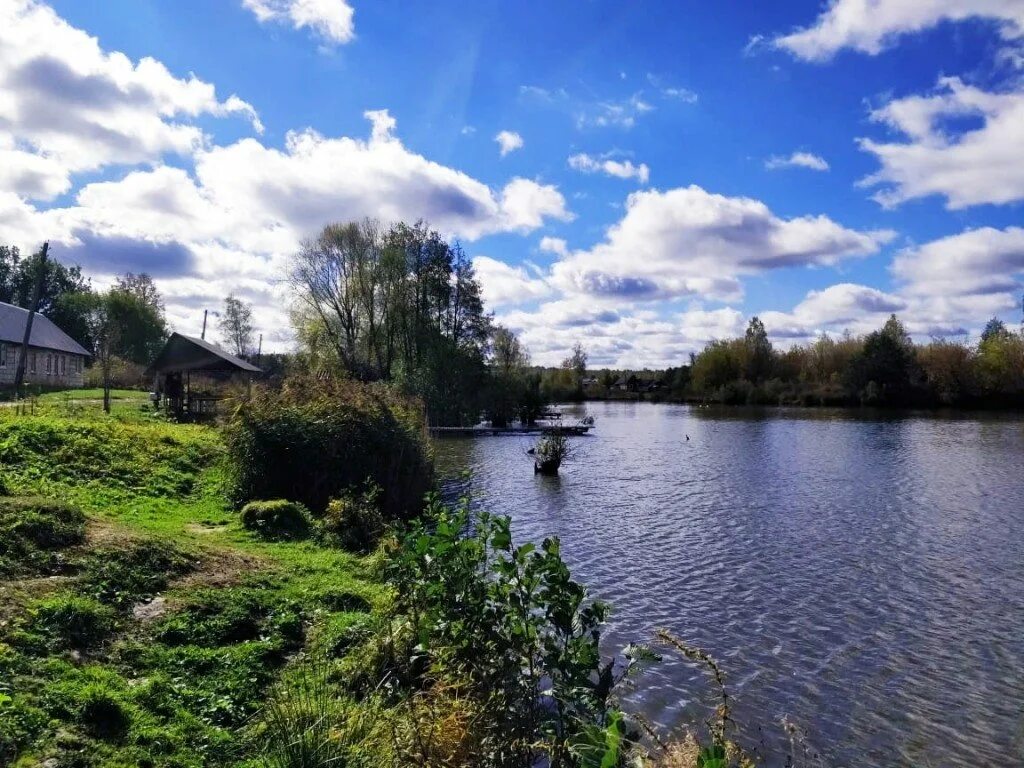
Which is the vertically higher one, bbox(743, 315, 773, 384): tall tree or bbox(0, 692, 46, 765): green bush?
bbox(743, 315, 773, 384): tall tree

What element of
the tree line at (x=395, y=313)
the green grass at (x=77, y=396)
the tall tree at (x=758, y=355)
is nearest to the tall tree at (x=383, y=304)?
the tree line at (x=395, y=313)

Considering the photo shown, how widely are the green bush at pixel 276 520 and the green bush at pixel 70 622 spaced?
5938mm

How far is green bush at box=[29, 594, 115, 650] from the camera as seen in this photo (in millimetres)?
6055

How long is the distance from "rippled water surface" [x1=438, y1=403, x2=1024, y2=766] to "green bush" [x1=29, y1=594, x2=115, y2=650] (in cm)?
536

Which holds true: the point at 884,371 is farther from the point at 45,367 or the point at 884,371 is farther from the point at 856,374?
the point at 45,367

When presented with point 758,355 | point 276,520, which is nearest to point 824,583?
point 276,520

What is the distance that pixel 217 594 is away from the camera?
8070 millimetres

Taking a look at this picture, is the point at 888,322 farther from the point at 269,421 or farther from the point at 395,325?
the point at 269,421

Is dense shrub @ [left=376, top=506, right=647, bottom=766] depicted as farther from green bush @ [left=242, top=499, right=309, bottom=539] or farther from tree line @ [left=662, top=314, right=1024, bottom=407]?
tree line @ [left=662, top=314, right=1024, bottom=407]

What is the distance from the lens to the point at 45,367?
51188 mm

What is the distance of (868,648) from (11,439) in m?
16.1

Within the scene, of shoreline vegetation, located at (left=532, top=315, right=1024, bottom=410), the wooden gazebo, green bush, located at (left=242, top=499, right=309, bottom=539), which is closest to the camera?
green bush, located at (left=242, top=499, right=309, bottom=539)

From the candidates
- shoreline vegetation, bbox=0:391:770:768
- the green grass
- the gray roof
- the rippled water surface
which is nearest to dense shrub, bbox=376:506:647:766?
shoreline vegetation, bbox=0:391:770:768

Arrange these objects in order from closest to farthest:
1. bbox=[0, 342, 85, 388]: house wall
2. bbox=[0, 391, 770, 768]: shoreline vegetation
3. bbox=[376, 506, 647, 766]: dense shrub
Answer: bbox=[0, 391, 770, 768]: shoreline vegetation, bbox=[376, 506, 647, 766]: dense shrub, bbox=[0, 342, 85, 388]: house wall
